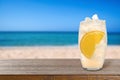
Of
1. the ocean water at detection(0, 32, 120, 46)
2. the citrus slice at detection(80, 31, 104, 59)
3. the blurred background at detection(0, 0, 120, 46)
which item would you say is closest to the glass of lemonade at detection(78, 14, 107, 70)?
the citrus slice at detection(80, 31, 104, 59)

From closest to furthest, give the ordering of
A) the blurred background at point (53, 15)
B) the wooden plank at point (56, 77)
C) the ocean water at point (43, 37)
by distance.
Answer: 1. the wooden plank at point (56, 77)
2. the blurred background at point (53, 15)
3. the ocean water at point (43, 37)

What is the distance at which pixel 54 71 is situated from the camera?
1.03 meters

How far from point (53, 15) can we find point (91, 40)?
2.77m

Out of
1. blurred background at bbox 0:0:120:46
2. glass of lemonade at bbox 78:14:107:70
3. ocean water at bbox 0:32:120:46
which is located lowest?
glass of lemonade at bbox 78:14:107:70

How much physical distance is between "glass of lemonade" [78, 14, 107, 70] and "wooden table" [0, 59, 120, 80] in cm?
4

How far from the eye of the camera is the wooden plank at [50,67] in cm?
100

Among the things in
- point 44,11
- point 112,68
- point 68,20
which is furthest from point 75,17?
point 112,68

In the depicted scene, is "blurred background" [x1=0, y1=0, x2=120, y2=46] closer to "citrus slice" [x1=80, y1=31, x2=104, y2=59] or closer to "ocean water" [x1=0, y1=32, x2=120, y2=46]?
"ocean water" [x1=0, y1=32, x2=120, y2=46]

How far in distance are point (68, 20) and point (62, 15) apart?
6.0 inches

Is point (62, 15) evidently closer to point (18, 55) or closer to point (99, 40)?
point (18, 55)

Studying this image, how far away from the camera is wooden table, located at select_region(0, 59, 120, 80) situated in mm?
981

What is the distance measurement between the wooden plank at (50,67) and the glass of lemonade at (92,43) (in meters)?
0.04

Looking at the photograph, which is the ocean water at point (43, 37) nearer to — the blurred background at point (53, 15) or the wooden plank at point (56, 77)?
the blurred background at point (53, 15)

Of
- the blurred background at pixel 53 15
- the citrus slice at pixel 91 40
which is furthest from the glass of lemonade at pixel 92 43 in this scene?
the blurred background at pixel 53 15
